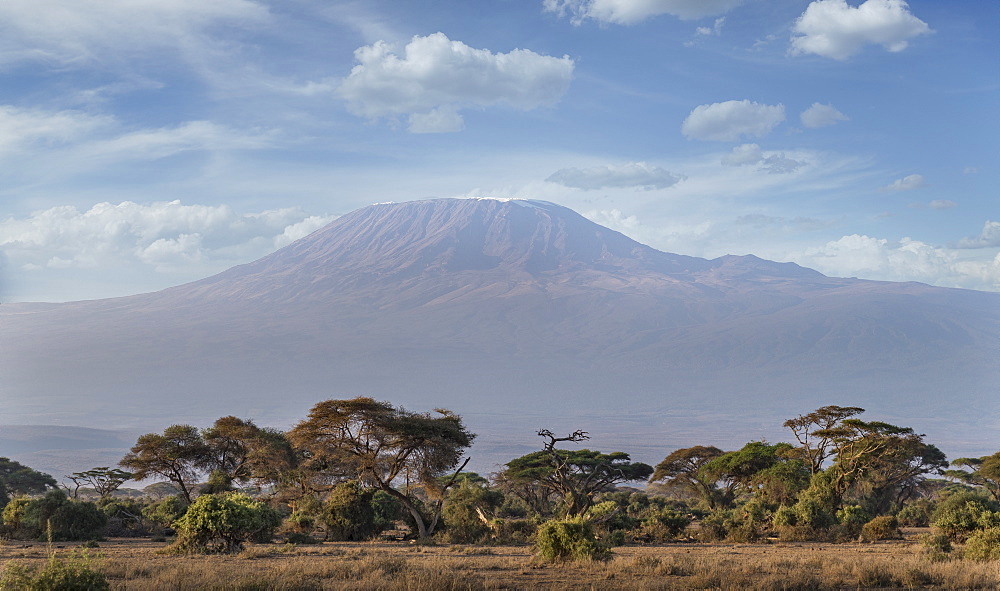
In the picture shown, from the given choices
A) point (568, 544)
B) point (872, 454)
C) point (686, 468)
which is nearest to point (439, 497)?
point (568, 544)

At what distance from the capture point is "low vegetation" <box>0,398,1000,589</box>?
15.9m

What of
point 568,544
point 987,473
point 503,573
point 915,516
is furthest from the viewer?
point 987,473

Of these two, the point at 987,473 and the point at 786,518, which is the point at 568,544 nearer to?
the point at 786,518

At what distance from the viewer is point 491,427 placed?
18588 centimetres

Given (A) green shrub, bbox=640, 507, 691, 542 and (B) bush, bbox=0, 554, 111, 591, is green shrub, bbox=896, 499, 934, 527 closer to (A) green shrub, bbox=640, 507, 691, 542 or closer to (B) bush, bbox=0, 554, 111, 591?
(A) green shrub, bbox=640, 507, 691, 542

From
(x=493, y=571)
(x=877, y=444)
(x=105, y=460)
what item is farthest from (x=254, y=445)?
(x=105, y=460)

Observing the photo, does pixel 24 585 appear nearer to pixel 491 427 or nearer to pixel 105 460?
pixel 105 460

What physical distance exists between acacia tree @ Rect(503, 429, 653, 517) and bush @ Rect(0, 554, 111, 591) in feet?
59.1

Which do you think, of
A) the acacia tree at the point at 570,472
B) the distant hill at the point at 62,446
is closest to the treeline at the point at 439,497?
the acacia tree at the point at 570,472

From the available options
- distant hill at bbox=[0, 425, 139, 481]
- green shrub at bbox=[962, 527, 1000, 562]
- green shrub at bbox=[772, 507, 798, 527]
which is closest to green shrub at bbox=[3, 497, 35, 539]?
green shrub at bbox=[772, 507, 798, 527]

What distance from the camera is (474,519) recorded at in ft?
97.7

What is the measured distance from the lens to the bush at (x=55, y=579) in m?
11.4

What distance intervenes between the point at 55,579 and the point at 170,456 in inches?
1073

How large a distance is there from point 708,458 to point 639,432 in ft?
447
